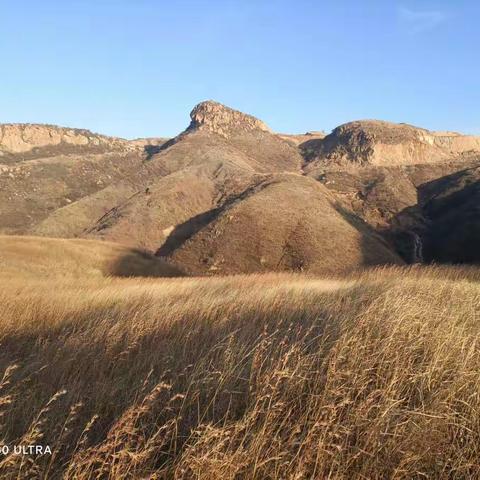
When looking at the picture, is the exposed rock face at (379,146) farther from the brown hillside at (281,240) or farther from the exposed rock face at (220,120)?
the brown hillside at (281,240)

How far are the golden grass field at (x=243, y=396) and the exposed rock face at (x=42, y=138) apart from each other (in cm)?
8630

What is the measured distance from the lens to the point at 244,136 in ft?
286

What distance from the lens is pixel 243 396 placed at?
3924 mm

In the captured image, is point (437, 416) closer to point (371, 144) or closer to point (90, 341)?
point (90, 341)

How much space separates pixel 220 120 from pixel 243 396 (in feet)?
299

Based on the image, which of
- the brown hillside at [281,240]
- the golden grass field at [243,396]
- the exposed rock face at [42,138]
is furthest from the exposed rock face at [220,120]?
the golden grass field at [243,396]

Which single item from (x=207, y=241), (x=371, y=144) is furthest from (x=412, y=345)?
(x=371, y=144)

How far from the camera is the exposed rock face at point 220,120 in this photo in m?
89.0

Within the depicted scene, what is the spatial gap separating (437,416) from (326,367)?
3.60ft

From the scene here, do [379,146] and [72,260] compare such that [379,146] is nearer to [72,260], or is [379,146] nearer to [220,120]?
[220,120]

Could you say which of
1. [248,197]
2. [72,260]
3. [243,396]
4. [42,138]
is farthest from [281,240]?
[42,138]

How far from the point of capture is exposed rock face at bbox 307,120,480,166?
7994 cm

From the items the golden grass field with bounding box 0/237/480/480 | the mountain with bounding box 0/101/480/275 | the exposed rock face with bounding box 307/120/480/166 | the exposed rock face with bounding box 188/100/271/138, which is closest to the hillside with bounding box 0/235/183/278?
the mountain with bounding box 0/101/480/275

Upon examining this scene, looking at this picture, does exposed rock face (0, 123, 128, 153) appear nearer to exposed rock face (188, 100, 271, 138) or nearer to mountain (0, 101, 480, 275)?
mountain (0, 101, 480, 275)
